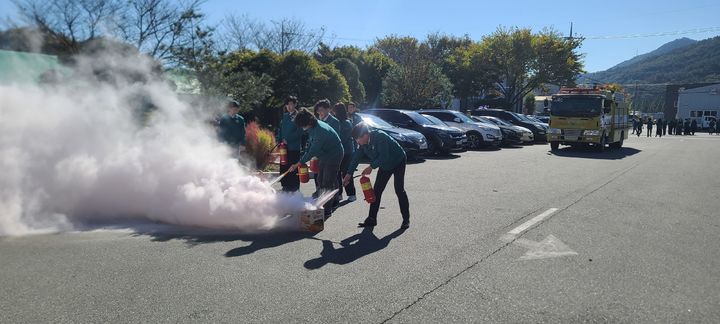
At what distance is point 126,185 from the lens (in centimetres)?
657

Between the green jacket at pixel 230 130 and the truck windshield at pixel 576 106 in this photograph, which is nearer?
the green jacket at pixel 230 130

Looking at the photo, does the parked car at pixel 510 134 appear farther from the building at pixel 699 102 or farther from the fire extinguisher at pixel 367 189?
the building at pixel 699 102

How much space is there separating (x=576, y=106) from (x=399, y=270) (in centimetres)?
1681

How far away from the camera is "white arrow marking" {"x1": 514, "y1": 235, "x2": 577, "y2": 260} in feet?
16.9

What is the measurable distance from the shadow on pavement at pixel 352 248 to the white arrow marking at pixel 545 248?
1.47 m

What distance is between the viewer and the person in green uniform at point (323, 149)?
21.3 feet

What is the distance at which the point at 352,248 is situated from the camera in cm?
541

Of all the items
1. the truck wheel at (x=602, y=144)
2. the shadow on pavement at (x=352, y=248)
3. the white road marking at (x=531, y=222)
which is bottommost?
the white road marking at (x=531, y=222)

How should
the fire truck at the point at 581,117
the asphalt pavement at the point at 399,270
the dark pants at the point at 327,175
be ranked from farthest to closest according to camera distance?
the fire truck at the point at 581,117 < the dark pants at the point at 327,175 < the asphalt pavement at the point at 399,270

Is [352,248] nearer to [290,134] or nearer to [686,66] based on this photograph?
[290,134]

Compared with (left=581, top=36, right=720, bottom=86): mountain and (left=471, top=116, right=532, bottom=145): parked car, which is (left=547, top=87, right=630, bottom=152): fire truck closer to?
(left=471, top=116, right=532, bottom=145): parked car

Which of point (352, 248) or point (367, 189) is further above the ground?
point (367, 189)

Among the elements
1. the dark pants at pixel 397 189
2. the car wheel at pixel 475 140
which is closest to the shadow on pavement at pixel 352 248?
the dark pants at pixel 397 189

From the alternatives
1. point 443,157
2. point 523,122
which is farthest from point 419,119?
point 523,122
